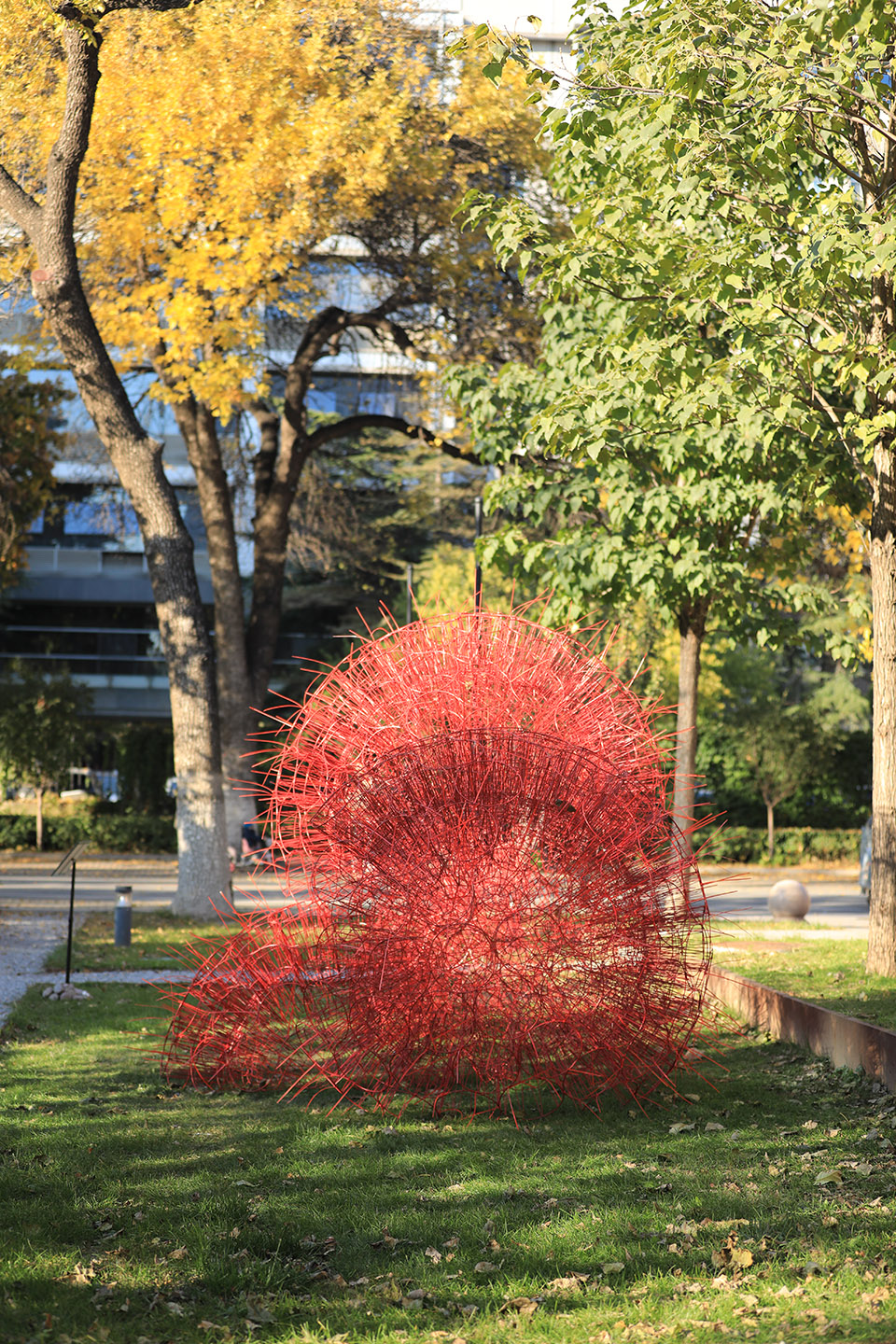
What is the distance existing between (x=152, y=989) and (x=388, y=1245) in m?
5.78

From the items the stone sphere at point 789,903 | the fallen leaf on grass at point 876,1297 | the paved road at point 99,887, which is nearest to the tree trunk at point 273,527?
the paved road at point 99,887

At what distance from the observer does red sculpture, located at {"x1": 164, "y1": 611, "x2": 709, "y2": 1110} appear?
5.82 meters

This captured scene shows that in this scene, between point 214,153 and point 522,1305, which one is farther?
point 214,153

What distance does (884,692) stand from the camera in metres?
8.92

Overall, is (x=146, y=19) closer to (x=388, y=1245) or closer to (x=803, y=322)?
(x=803, y=322)

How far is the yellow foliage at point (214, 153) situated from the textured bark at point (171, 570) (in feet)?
5.66

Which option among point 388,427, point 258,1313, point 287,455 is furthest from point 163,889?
point 258,1313

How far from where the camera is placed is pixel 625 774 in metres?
6.30

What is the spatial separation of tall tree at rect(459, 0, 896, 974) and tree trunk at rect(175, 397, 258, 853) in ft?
28.8

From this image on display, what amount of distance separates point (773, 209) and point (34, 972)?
8280 mm

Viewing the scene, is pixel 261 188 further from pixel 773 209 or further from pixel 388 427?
pixel 773 209

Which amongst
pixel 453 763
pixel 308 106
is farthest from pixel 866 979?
pixel 308 106

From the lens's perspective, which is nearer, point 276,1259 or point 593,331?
point 276,1259

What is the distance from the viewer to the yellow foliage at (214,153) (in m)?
14.6
